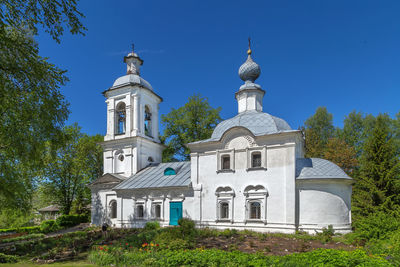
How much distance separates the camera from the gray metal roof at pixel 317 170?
48.2 feet

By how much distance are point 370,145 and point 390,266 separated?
12693 millimetres

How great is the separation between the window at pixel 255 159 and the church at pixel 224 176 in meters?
0.06

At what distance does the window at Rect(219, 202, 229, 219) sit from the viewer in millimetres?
16859

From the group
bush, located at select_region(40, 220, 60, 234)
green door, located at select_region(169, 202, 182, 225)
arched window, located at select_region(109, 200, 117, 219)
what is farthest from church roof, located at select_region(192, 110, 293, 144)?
bush, located at select_region(40, 220, 60, 234)

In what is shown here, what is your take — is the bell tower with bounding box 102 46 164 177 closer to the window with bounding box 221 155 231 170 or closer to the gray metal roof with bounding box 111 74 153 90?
the gray metal roof with bounding box 111 74 153 90

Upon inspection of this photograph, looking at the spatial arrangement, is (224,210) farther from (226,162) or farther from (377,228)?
(377,228)

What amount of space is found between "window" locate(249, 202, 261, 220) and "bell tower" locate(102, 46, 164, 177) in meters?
9.91

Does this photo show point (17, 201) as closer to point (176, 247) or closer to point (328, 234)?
point (176, 247)

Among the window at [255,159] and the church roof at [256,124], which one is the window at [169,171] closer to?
the church roof at [256,124]

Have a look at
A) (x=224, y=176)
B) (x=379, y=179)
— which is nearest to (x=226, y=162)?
(x=224, y=176)

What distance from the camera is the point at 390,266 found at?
6410 millimetres

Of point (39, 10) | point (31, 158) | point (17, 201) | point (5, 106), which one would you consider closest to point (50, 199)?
point (17, 201)

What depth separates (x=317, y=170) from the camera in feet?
49.6

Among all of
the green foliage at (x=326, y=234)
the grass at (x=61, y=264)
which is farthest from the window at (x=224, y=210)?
the grass at (x=61, y=264)
